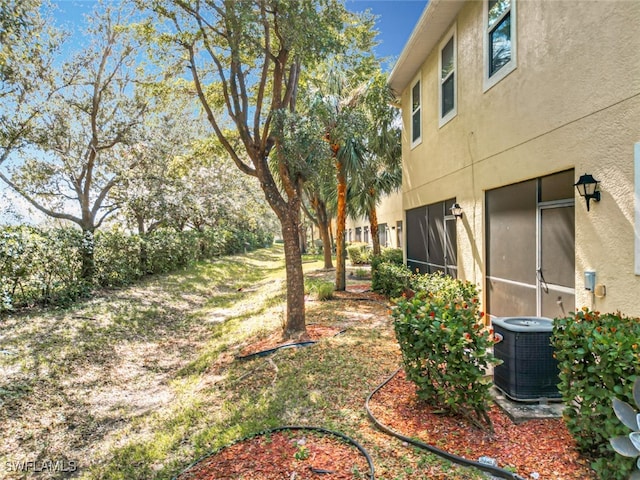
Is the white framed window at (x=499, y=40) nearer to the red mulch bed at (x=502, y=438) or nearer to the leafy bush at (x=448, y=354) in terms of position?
the leafy bush at (x=448, y=354)

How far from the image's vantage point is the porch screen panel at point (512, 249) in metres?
4.89

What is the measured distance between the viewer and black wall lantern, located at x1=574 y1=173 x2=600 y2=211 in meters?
3.64

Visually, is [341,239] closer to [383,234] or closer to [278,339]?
[278,339]

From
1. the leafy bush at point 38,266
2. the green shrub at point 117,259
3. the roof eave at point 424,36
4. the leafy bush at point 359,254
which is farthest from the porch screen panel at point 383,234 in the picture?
the leafy bush at point 38,266

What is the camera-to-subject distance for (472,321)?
10.6 ft

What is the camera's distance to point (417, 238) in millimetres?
9727

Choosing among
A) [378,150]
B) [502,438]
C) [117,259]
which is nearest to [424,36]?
[378,150]

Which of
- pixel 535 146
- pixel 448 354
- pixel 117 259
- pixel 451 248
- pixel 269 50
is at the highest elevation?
pixel 269 50

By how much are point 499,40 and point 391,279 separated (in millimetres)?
5939

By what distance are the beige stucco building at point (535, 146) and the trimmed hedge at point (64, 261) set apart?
346 inches

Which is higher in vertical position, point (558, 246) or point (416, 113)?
point (416, 113)

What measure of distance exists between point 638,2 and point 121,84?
43.2 feet

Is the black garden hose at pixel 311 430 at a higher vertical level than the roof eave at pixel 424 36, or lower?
lower

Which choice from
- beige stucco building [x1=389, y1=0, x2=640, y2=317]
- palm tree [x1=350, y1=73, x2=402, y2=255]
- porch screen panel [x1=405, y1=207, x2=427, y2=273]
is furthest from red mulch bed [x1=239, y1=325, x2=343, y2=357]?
palm tree [x1=350, y1=73, x2=402, y2=255]
